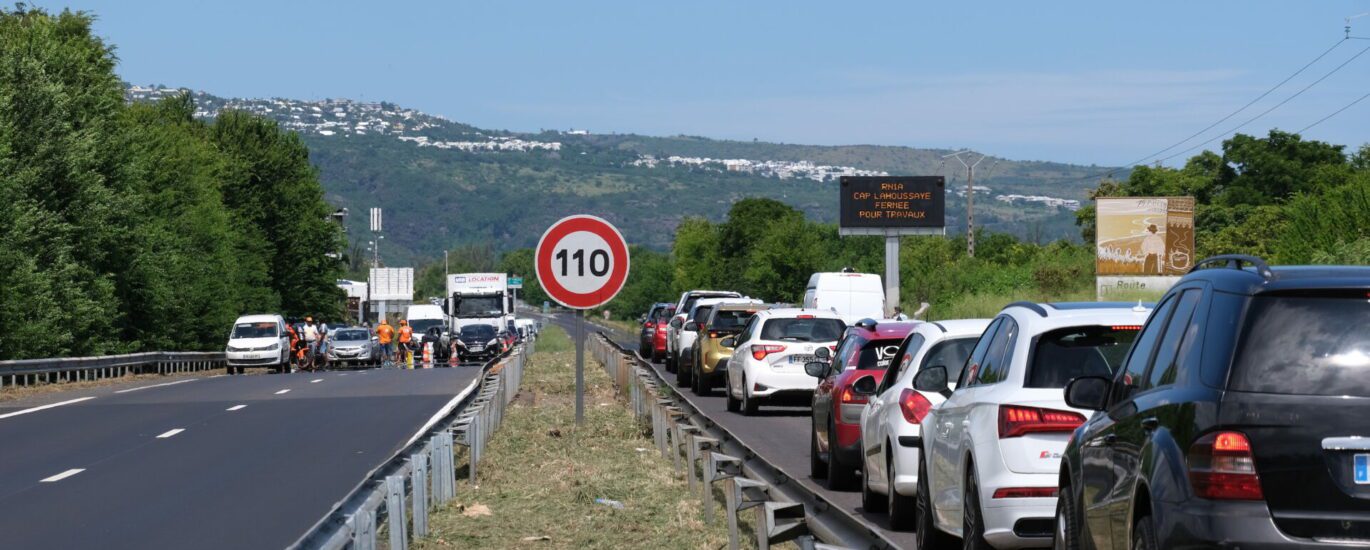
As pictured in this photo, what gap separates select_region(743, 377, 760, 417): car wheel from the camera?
2581 cm

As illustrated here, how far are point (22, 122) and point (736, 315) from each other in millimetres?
25980

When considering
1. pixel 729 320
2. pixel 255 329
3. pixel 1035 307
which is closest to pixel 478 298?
pixel 255 329

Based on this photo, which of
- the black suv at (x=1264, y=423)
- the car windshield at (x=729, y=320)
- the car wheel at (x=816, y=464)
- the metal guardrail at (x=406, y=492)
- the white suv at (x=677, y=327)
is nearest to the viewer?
the black suv at (x=1264, y=423)

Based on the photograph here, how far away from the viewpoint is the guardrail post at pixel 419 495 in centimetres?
1212

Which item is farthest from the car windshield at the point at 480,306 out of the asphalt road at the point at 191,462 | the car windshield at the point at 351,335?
the asphalt road at the point at 191,462

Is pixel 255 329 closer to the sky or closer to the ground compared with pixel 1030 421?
closer to the ground

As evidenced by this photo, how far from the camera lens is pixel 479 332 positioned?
63.3 metres

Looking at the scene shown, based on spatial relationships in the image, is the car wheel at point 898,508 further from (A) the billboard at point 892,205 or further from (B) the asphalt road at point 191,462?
(A) the billboard at point 892,205

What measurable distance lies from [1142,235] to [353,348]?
27.8 m

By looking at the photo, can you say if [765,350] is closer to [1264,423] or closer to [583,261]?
[583,261]

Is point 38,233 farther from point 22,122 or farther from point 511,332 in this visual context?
point 511,332

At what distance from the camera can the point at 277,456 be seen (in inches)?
769

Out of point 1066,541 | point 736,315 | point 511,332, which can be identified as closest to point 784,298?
point 511,332

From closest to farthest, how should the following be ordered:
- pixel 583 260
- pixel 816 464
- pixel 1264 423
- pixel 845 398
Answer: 1. pixel 1264 423
2. pixel 845 398
3. pixel 816 464
4. pixel 583 260
